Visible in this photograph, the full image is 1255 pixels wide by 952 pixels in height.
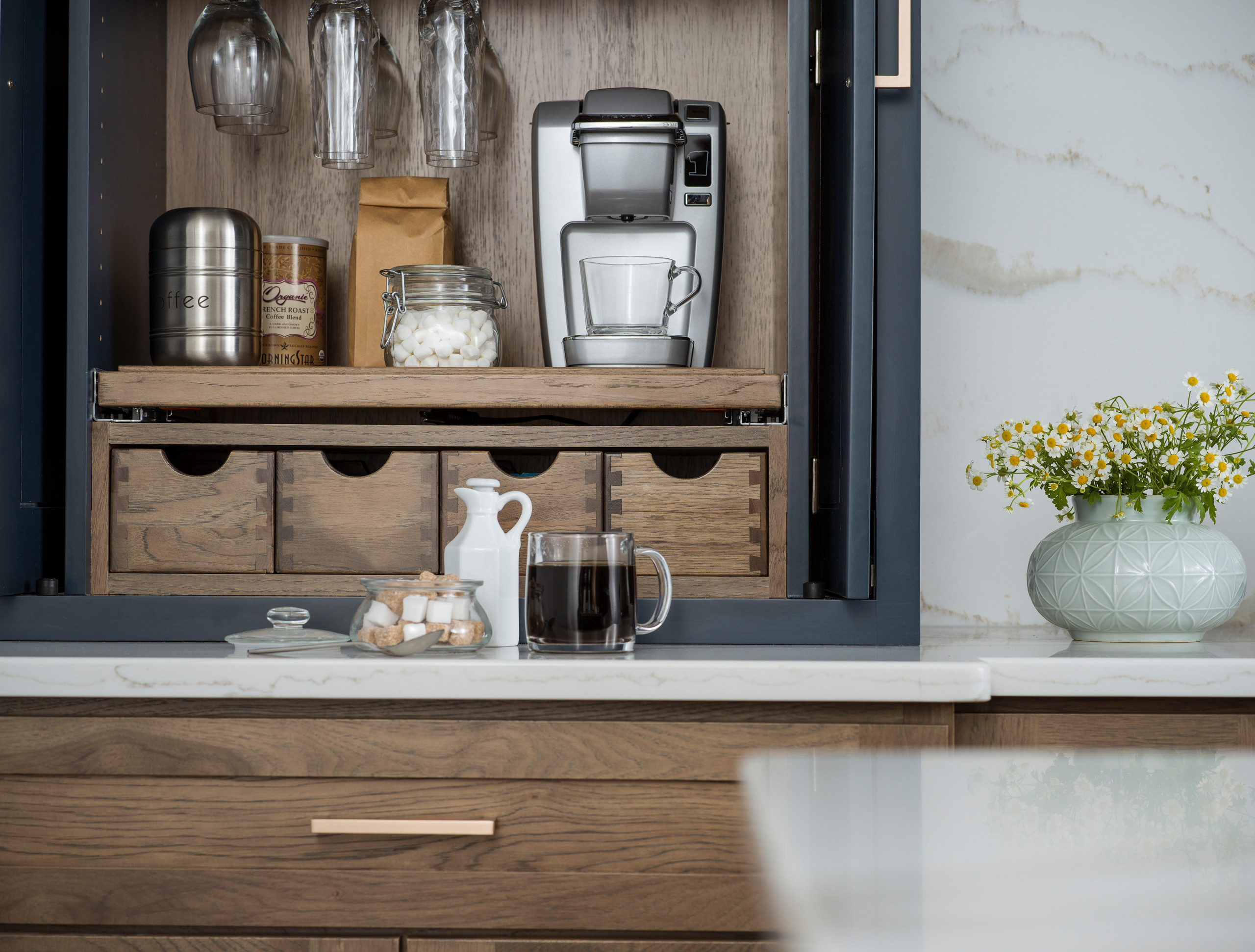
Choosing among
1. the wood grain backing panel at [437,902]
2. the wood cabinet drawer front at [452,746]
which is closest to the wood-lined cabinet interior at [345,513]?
the wood cabinet drawer front at [452,746]

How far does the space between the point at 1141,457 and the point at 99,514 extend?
1.26 m

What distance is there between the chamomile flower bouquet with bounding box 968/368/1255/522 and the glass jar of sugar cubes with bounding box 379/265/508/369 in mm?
661

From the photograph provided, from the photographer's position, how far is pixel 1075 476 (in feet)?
4.06

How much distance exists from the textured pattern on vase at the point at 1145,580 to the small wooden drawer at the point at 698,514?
1.25 feet

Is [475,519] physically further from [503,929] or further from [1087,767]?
[1087,767]

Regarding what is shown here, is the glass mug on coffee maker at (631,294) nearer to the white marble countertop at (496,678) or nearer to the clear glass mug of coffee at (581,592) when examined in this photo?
the clear glass mug of coffee at (581,592)

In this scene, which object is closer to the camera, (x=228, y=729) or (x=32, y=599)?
(x=228, y=729)

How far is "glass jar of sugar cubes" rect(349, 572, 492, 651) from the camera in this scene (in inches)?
42.4

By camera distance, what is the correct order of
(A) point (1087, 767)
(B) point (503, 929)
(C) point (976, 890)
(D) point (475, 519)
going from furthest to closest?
(D) point (475, 519) < (B) point (503, 929) < (A) point (1087, 767) < (C) point (976, 890)

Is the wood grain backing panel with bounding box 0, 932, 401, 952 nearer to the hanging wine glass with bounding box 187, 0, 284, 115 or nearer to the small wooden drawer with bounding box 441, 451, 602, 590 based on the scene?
the small wooden drawer with bounding box 441, 451, 602, 590

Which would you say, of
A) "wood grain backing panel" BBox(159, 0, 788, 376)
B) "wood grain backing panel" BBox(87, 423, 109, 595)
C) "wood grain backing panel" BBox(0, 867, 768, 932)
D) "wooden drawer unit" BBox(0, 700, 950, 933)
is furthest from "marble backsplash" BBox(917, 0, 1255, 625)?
"wood grain backing panel" BBox(87, 423, 109, 595)

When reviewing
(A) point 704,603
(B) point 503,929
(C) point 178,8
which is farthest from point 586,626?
(C) point 178,8

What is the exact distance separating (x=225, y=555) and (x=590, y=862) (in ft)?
1.87

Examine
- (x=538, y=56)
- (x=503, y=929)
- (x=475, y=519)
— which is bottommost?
(x=503, y=929)
